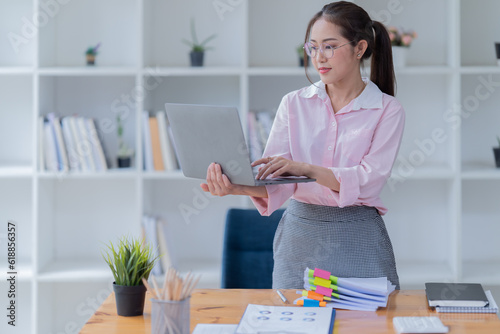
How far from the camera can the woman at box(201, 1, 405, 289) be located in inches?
75.4

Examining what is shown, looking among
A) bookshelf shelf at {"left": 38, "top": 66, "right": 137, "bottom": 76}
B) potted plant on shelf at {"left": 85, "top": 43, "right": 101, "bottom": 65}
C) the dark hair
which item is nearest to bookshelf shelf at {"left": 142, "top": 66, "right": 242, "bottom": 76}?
bookshelf shelf at {"left": 38, "top": 66, "right": 137, "bottom": 76}

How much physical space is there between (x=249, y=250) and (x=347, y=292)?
0.87 meters

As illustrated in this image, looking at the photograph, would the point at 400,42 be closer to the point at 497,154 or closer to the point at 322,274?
the point at 497,154

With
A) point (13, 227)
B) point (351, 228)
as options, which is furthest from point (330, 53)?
point (13, 227)

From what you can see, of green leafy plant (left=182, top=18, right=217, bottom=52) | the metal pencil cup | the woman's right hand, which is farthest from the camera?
green leafy plant (left=182, top=18, right=217, bottom=52)

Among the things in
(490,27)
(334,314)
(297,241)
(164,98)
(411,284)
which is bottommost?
(411,284)

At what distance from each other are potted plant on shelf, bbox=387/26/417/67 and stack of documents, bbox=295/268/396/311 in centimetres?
158

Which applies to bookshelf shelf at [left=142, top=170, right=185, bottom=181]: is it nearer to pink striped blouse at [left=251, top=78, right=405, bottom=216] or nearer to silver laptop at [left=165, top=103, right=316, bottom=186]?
pink striped blouse at [left=251, top=78, right=405, bottom=216]

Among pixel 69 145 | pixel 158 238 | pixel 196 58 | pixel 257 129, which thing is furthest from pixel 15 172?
pixel 257 129

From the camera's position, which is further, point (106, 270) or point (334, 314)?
point (106, 270)

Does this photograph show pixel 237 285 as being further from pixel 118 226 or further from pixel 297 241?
pixel 118 226

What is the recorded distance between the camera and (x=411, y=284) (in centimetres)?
309

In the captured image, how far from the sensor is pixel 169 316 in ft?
4.52

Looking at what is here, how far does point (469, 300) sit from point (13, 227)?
96.3 inches
